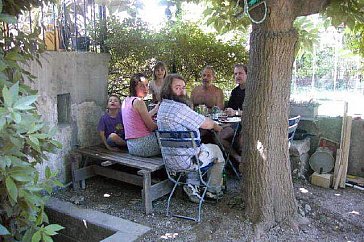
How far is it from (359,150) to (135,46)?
3452 millimetres

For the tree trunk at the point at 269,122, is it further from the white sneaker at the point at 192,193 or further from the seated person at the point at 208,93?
the seated person at the point at 208,93

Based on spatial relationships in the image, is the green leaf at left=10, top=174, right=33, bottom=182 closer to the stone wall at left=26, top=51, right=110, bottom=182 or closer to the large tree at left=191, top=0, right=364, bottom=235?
the large tree at left=191, top=0, right=364, bottom=235

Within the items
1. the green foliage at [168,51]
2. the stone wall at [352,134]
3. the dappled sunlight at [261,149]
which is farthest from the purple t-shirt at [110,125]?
the stone wall at [352,134]

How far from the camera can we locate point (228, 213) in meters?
3.46

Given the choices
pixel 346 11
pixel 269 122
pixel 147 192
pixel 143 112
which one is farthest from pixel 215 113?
pixel 346 11

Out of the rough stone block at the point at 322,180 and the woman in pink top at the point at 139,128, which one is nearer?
the woman in pink top at the point at 139,128

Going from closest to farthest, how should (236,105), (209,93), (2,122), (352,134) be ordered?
1. (2,122)
2. (352,134)
3. (236,105)
4. (209,93)

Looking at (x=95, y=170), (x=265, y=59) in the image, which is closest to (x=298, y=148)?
(x=265, y=59)

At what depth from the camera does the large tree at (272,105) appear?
3131 mm

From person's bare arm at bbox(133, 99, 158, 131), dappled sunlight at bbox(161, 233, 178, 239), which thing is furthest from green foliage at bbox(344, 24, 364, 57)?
dappled sunlight at bbox(161, 233, 178, 239)

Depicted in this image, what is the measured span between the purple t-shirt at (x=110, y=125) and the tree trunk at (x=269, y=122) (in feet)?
5.50

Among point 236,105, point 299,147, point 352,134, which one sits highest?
point 236,105

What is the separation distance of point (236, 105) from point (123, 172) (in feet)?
6.21

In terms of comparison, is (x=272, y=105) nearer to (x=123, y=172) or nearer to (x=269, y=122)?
(x=269, y=122)
